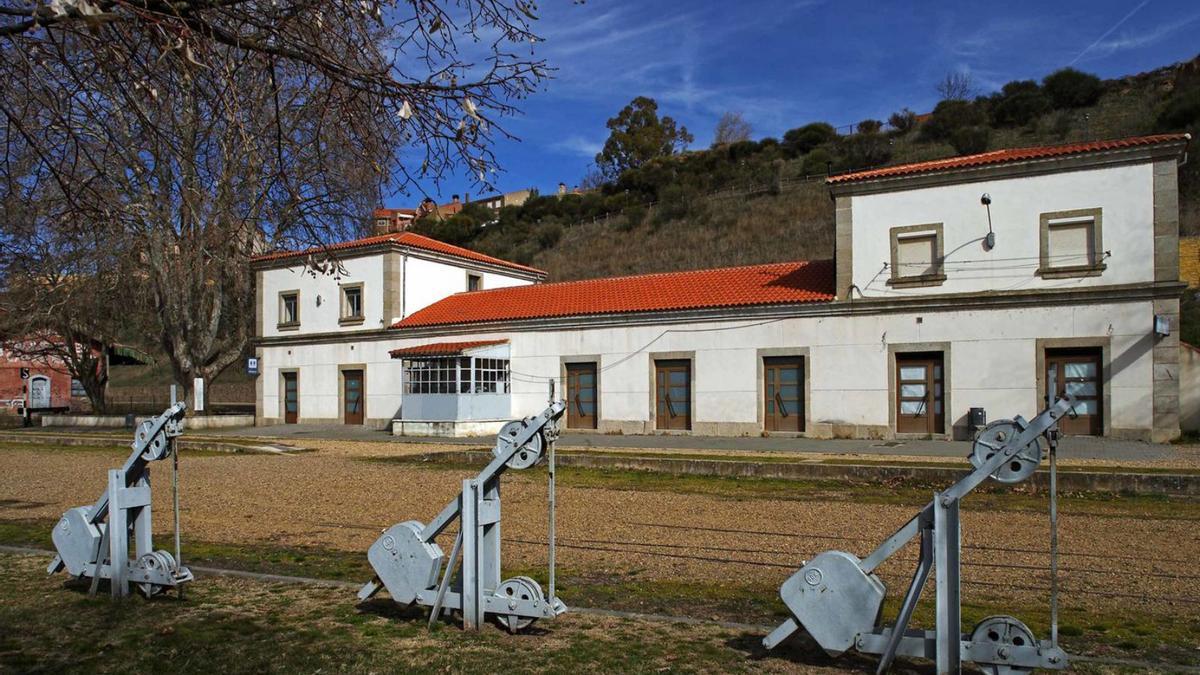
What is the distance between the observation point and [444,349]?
2211cm

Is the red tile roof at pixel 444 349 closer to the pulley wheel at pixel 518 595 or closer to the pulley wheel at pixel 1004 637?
the pulley wheel at pixel 518 595

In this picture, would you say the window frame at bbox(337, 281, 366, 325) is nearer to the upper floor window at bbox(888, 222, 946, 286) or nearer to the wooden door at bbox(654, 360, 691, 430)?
the wooden door at bbox(654, 360, 691, 430)

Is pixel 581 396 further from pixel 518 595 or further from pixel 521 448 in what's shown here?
pixel 521 448

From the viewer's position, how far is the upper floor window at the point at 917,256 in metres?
18.1

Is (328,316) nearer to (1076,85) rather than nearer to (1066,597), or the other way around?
(1066,597)

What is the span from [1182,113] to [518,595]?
48.6 meters

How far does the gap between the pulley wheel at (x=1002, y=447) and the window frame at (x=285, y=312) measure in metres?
27.4

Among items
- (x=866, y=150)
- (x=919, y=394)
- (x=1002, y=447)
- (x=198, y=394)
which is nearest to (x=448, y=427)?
(x=198, y=394)

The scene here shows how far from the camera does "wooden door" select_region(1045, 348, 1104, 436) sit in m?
16.6

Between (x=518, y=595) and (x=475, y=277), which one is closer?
(x=518, y=595)

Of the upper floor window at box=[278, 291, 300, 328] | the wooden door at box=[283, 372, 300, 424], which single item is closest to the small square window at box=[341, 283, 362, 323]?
the upper floor window at box=[278, 291, 300, 328]

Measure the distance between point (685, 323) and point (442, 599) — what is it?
53.7 ft

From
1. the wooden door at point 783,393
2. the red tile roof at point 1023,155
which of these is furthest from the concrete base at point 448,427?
the red tile roof at point 1023,155

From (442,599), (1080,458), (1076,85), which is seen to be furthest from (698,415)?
(1076,85)
